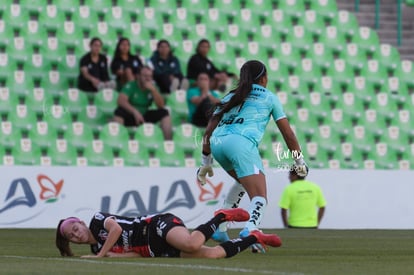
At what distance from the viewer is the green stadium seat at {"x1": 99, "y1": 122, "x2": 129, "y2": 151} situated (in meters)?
18.1

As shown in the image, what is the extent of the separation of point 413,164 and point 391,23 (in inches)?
160

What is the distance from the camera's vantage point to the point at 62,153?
58.6 feet

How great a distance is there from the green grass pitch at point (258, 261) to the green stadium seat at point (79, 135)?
4.36m

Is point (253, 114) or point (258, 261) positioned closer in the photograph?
point (258, 261)

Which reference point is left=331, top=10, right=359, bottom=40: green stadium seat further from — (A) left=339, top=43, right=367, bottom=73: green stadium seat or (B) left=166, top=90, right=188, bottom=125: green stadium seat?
(B) left=166, top=90, right=188, bottom=125: green stadium seat

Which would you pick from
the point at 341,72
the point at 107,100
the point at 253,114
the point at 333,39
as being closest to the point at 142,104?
the point at 107,100

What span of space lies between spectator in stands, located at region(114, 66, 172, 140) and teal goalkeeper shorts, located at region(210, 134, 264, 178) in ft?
24.5

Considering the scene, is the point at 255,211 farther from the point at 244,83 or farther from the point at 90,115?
the point at 90,115

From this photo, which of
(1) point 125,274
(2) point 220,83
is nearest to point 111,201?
Result: (2) point 220,83

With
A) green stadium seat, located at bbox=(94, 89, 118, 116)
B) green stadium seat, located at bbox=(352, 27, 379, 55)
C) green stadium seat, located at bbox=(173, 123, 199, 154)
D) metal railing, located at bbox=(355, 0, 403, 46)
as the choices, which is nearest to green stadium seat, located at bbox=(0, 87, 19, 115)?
green stadium seat, located at bbox=(94, 89, 118, 116)

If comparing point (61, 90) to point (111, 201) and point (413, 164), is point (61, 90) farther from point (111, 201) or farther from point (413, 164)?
point (413, 164)

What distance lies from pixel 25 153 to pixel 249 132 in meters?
7.75

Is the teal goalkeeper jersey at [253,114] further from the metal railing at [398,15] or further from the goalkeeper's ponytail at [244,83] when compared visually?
the metal railing at [398,15]

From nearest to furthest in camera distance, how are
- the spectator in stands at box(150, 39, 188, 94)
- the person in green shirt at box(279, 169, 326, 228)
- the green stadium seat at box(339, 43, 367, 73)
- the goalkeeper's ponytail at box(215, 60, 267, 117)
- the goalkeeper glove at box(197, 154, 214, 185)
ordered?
the goalkeeper's ponytail at box(215, 60, 267, 117), the goalkeeper glove at box(197, 154, 214, 185), the person in green shirt at box(279, 169, 326, 228), the spectator in stands at box(150, 39, 188, 94), the green stadium seat at box(339, 43, 367, 73)
